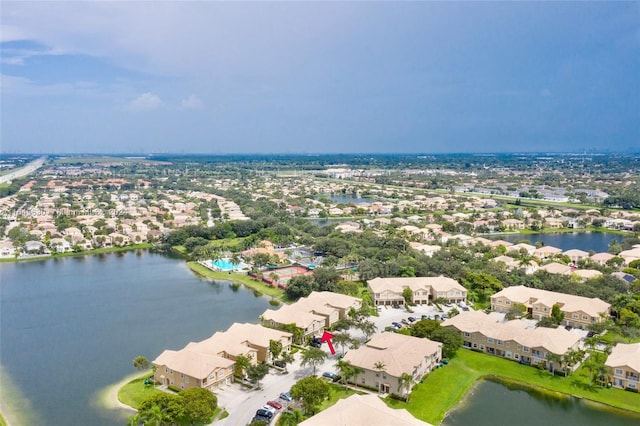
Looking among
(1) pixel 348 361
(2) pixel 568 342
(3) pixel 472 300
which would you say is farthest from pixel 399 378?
(3) pixel 472 300

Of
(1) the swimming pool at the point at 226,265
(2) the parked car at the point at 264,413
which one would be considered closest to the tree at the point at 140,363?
(2) the parked car at the point at 264,413

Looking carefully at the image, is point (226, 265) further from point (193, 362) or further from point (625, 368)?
point (625, 368)

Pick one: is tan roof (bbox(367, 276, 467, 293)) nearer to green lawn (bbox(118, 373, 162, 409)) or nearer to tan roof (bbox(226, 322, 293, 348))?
tan roof (bbox(226, 322, 293, 348))

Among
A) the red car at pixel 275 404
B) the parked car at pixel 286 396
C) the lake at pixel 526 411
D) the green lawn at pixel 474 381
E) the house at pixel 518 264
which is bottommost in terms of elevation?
the lake at pixel 526 411

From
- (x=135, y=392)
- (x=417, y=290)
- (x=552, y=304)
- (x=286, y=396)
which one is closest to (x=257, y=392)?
(x=286, y=396)

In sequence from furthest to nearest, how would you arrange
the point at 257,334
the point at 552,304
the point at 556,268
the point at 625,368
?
the point at 556,268
the point at 552,304
the point at 257,334
the point at 625,368

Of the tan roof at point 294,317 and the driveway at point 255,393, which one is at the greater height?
the tan roof at point 294,317

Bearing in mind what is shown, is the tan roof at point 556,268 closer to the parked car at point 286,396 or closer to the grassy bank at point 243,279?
the grassy bank at point 243,279
